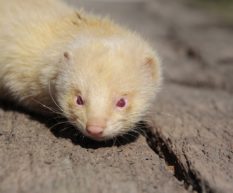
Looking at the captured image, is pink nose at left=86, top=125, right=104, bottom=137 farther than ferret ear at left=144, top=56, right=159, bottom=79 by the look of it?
No

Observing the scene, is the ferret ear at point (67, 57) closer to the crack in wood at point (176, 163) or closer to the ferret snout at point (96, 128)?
the ferret snout at point (96, 128)

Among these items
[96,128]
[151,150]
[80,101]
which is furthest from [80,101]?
[151,150]

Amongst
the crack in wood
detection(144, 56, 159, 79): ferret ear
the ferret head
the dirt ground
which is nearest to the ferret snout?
Result: the ferret head

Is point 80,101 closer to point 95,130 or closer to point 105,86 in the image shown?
point 105,86

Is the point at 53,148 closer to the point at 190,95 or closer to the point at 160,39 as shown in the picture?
the point at 190,95

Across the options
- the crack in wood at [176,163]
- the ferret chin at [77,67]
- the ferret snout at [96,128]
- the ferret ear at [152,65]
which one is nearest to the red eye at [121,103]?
the ferret chin at [77,67]

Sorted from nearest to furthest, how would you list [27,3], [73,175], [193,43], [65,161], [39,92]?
[73,175], [65,161], [39,92], [27,3], [193,43]

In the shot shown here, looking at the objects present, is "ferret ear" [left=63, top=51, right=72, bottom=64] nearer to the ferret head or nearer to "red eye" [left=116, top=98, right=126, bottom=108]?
the ferret head

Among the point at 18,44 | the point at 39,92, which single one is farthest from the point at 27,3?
the point at 39,92
